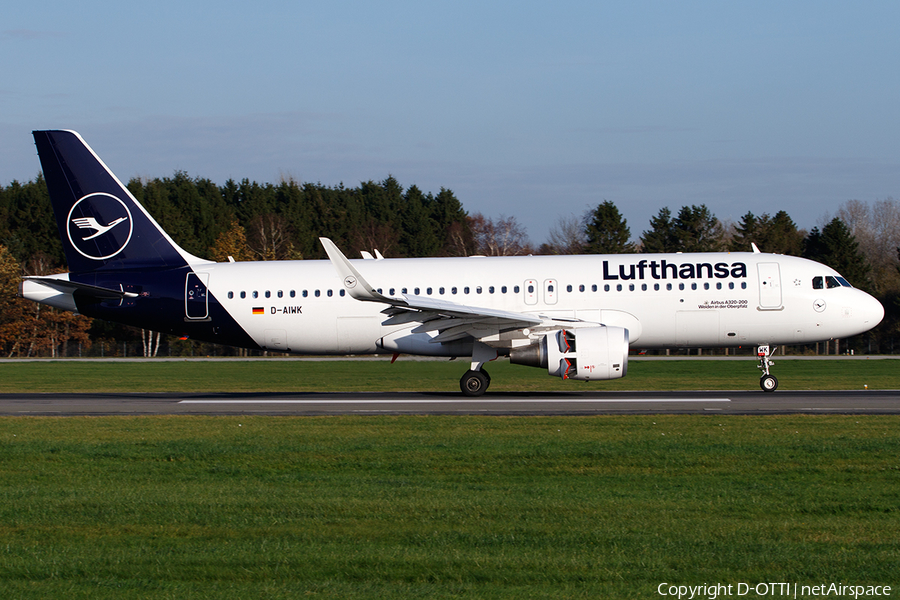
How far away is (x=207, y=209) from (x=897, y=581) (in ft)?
329

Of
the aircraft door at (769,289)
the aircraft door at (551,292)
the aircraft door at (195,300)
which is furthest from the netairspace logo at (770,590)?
the aircraft door at (195,300)

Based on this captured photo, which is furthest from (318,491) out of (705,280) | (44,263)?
(44,263)

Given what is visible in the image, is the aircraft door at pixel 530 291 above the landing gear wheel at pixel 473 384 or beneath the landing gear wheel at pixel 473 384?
above

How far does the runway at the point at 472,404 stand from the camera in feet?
68.7

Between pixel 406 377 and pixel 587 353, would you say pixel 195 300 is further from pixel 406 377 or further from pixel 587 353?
pixel 587 353

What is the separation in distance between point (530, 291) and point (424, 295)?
10.0 ft

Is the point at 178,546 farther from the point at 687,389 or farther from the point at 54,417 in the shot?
the point at 687,389

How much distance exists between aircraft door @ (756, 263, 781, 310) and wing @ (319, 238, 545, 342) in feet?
21.2

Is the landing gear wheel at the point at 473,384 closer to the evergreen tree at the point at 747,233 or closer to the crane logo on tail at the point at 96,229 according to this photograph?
the crane logo on tail at the point at 96,229

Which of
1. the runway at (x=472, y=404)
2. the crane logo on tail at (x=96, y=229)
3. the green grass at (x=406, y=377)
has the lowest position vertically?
the green grass at (x=406, y=377)

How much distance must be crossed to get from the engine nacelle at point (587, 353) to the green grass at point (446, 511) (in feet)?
22.4

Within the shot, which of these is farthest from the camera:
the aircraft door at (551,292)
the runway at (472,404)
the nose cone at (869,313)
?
the nose cone at (869,313)

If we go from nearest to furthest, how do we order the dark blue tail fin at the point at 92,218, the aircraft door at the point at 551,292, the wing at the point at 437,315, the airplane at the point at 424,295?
1. the wing at the point at 437,315
2. the airplane at the point at 424,295
3. the aircraft door at the point at 551,292
4. the dark blue tail fin at the point at 92,218

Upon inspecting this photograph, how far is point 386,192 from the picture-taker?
125 m
